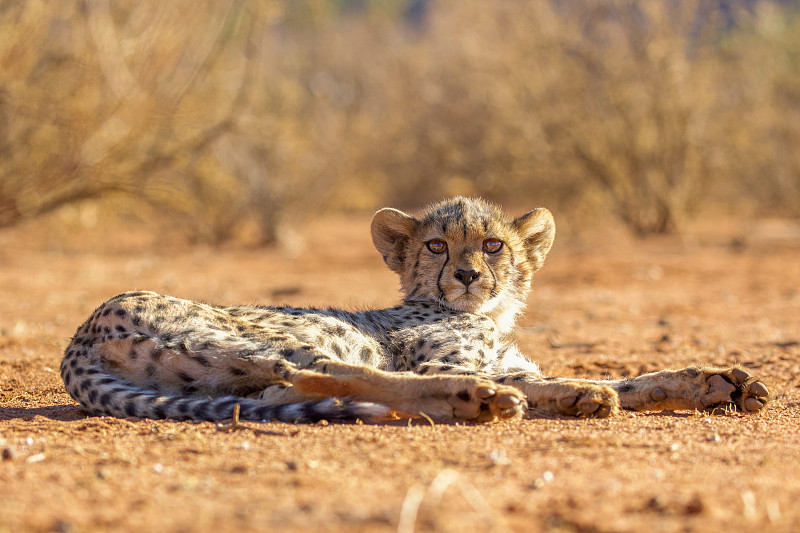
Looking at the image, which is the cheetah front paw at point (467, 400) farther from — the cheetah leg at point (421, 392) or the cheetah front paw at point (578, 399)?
the cheetah front paw at point (578, 399)

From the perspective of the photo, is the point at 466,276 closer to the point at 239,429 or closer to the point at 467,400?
the point at 467,400

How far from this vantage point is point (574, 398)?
4211 millimetres

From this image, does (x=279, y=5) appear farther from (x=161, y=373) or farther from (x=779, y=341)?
(x=161, y=373)

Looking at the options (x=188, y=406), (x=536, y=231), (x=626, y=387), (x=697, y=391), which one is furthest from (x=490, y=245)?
(x=188, y=406)

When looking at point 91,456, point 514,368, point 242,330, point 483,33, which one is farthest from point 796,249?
point 91,456

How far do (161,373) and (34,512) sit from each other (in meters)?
1.81

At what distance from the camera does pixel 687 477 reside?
2988mm

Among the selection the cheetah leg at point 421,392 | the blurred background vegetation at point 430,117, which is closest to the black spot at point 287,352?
the cheetah leg at point 421,392

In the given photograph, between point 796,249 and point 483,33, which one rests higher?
point 483,33

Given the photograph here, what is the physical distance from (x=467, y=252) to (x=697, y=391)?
5.15ft

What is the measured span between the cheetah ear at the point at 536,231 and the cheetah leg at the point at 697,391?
151 centimetres

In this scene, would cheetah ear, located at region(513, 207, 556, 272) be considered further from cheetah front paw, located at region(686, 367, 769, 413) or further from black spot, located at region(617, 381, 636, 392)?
cheetah front paw, located at region(686, 367, 769, 413)

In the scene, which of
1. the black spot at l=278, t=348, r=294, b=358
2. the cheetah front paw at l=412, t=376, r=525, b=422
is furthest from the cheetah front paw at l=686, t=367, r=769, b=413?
the black spot at l=278, t=348, r=294, b=358

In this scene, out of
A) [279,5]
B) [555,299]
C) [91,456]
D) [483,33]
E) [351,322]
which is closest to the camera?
[91,456]
